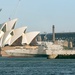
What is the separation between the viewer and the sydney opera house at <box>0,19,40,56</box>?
111m

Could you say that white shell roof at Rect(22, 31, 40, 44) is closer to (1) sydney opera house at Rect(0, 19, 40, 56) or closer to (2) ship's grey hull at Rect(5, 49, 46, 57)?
(1) sydney opera house at Rect(0, 19, 40, 56)

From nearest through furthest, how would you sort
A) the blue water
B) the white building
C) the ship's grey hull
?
the blue water → the white building → the ship's grey hull

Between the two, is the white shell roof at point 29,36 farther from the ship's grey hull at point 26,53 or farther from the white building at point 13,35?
the ship's grey hull at point 26,53

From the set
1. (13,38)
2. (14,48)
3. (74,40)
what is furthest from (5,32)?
(74,40)

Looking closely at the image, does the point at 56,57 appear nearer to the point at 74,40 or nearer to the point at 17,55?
the point at 17,55

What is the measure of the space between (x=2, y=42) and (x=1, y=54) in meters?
9.95

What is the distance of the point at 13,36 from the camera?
368ft

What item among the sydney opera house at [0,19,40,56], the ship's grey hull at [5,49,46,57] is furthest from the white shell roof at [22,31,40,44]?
the ship's grey hull at [5,49,46,57]

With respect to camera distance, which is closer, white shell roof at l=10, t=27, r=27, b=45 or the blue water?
the blue water

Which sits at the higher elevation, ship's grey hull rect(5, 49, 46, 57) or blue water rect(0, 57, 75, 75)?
ship's grey hull rect(5, 49, 46, 57)

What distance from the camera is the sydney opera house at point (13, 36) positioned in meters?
111

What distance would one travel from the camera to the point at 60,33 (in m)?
194

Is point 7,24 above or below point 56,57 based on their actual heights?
above

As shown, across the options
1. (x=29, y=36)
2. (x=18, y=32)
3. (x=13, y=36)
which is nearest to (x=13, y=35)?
(x=13, y=36)
